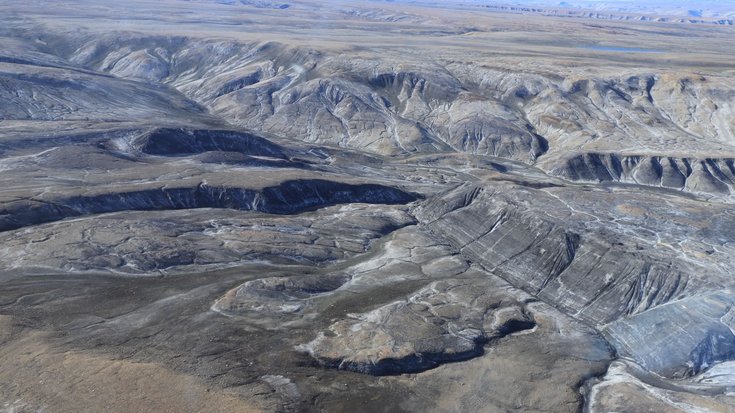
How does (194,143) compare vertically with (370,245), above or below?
above

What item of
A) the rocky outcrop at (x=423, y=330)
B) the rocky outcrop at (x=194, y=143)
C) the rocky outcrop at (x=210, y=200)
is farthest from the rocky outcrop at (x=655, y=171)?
the rocky outcrop at (x=423, y=330)

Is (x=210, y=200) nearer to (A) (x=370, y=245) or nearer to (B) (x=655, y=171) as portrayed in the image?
(A) (x=370, y=245)

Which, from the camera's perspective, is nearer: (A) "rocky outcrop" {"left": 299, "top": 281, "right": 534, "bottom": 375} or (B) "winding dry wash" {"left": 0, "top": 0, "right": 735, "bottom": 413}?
(B) "winding dry wash" {"left": 0, "top": 0, "right": 735, "bottom": 413}

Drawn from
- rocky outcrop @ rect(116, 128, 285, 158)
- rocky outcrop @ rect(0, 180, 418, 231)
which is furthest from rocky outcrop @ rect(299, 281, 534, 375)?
rocky outcrop @ rect(116, 128, 285, 158)

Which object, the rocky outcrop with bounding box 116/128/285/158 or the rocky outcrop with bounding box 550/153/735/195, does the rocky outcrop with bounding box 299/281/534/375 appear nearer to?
the rocky outcrop with bounding box 550/153/735/195

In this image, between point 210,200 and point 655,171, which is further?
point 655,171

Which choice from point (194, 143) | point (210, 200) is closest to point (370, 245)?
point (210, 200)

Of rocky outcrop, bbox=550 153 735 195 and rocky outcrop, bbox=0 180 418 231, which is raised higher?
rocky outcrop, bbox=0 180 418 231

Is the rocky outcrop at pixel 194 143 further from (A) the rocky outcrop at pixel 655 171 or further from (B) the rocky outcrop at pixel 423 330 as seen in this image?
(B) the rocky outcrop at pixel 423 330
